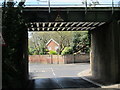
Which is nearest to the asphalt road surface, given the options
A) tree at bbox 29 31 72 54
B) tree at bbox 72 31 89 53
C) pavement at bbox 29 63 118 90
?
pavement at bbox 29 63 118 90

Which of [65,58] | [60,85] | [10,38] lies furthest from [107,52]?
[65,58]

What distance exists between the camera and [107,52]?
22656 mm

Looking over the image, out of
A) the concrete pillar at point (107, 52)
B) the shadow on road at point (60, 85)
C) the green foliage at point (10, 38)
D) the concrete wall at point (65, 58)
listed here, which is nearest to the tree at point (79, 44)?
the concrete wall at point (65, 58)

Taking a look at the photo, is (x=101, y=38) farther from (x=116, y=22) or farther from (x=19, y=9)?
(x=19, y=9)

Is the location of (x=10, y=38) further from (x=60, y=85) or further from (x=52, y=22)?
(x=60, y=85)

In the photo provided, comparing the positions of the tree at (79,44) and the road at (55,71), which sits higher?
the tree at (79,44)

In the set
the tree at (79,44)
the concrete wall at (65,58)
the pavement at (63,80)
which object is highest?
the tree at (79,44)

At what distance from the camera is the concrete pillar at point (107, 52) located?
20812mm

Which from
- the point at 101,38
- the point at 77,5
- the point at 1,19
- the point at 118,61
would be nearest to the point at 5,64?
the point at 1,19

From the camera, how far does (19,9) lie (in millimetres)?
18172

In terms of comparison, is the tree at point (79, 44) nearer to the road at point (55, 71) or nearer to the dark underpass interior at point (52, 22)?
the road at point (55, 71)

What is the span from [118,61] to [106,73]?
2.66 m

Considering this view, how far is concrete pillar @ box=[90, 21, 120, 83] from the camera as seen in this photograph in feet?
68.3

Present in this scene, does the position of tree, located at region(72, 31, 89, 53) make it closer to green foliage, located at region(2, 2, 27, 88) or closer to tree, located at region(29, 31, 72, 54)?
tree, located at region(29, 31, 72, 54)
